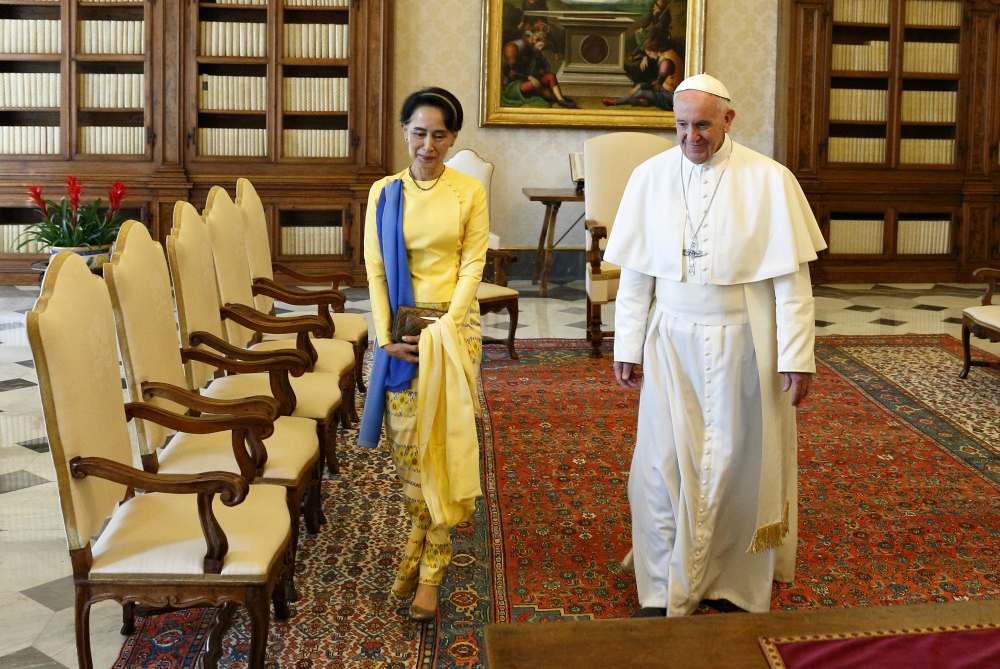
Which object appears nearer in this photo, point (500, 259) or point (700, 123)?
point (700, 123)

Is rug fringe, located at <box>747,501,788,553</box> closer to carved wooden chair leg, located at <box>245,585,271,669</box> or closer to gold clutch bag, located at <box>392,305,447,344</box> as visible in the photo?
gold clutch bag, located at <box>392,305,447,344</box>

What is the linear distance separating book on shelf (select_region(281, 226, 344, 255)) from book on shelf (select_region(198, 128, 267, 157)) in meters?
0.69

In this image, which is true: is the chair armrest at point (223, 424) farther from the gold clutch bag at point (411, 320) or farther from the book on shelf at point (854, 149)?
the book on shelf at point (854, 149)

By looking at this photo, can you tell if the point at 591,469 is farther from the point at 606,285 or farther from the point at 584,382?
the point at 606,285

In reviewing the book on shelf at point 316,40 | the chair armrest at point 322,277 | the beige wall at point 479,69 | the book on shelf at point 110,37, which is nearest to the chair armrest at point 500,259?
the chair armrest at point 322,277

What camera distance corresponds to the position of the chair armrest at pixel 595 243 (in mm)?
6383

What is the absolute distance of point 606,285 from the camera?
21.1 ft

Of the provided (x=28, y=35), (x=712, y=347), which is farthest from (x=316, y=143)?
(x=712, y=347)

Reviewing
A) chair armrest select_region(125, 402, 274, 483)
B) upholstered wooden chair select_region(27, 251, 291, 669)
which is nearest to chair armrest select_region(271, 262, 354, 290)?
chair armrest select_region(125, 402, 274, 483)

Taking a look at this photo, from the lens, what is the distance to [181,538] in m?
2.44

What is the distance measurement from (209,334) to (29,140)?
18.2 feet

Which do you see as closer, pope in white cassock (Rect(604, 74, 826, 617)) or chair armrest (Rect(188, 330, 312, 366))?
pope in white cassock (Rect(604, 74, 826, 617))

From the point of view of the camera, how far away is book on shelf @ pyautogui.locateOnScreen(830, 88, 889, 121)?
905 cm

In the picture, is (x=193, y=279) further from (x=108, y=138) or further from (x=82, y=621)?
(x=108, y=138)
